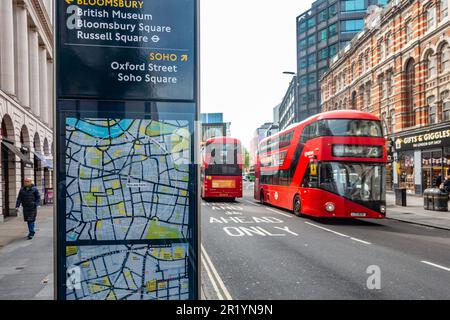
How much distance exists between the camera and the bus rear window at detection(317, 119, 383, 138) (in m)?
14.4

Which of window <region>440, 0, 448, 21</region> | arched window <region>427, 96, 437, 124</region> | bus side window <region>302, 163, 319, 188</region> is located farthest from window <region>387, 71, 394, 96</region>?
bus side window <region>302, 163, 319, 188</region>

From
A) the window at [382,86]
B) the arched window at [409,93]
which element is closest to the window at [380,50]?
the window at [382,86]

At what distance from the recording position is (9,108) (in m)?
19.0

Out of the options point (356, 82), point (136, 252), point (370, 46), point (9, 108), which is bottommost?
point (136, 252)

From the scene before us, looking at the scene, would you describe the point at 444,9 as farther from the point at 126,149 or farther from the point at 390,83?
the point at 126,149

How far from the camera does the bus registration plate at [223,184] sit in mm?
25031

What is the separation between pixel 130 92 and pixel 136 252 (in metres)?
1.49

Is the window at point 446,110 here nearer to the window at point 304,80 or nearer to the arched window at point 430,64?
the arched window at point 430,64

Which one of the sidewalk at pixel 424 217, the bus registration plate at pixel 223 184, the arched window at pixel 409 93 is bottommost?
the sidewalk at pixel 424 217

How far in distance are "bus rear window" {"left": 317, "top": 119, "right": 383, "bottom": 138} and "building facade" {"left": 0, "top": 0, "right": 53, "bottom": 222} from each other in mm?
10828

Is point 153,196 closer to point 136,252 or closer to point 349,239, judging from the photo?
point 136,252

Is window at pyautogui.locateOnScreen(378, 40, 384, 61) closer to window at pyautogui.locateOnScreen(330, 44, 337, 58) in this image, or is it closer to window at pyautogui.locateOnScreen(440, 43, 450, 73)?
window at pyautogui.locateOnScreen(440, 43, 450, 73)

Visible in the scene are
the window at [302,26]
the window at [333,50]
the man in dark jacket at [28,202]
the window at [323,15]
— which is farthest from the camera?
the window at [302,26]
